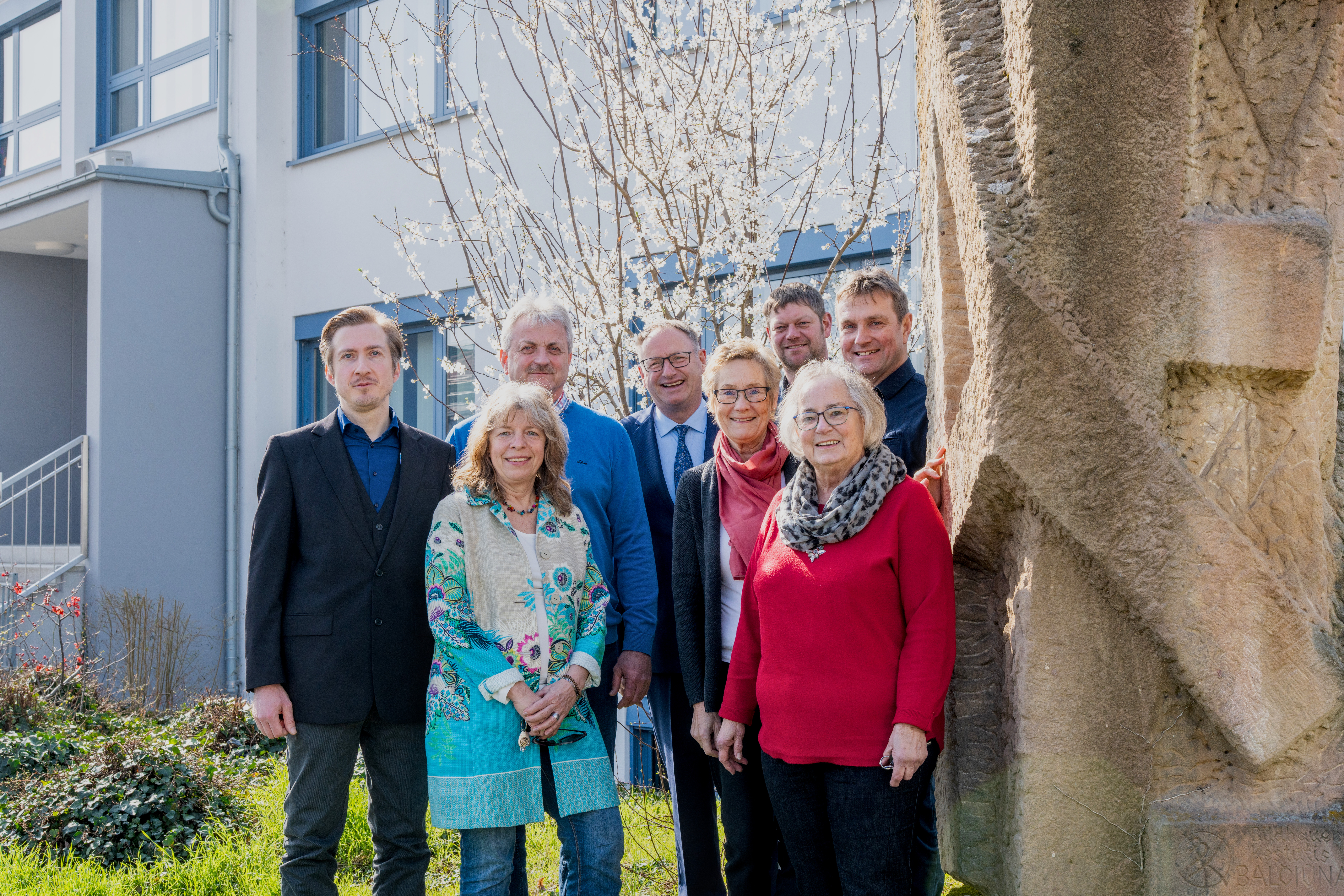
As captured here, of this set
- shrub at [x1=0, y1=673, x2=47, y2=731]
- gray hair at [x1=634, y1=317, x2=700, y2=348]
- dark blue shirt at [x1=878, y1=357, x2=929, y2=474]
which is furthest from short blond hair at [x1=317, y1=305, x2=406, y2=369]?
shrub at [x1=0, y1=673, x2=47, y2=731]

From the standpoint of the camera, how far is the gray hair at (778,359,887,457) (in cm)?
278

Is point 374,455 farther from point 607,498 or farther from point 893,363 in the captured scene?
point 893,363

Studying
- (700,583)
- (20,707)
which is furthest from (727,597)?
(20,707)

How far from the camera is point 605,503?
356cm

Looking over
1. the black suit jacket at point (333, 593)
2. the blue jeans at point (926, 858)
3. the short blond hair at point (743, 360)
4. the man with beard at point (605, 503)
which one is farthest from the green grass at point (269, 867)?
the short blond hair at point (743, 360)

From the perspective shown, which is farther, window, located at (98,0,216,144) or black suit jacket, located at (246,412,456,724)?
window, located at (98,0,216,144)

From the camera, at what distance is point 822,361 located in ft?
9.50

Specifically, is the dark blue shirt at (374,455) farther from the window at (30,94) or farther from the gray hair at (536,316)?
the window at (30,94)

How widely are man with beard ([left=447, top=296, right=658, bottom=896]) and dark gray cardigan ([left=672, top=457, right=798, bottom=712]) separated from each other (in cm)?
14

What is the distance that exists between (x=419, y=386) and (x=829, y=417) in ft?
25.7

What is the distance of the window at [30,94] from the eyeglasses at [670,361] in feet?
39.0

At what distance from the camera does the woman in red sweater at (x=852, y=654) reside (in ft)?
8.43

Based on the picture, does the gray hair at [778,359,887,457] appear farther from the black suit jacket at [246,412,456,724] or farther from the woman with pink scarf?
the black suit jacket at [246,412,456,724]

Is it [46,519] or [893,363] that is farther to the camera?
[46,519]
